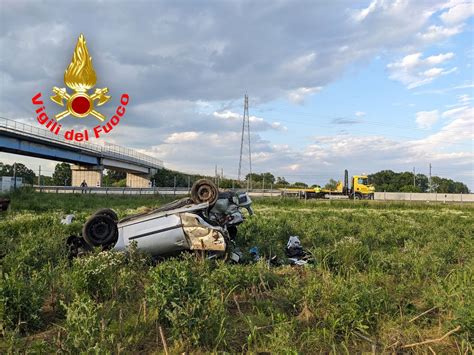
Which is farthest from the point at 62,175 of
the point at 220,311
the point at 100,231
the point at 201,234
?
the point at 220,311

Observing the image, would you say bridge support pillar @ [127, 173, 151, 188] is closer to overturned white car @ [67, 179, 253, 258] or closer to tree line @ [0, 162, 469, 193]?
tree line @ [0, 162, 469, 193]

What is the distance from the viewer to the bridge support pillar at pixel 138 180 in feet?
231

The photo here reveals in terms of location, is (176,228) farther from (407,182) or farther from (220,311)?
(407,182)

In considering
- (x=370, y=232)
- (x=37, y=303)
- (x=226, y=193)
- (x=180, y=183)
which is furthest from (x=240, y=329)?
(x=180, y=183)

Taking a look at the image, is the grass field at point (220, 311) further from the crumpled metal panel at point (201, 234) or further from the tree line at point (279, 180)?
the tree line at point (279, 180)

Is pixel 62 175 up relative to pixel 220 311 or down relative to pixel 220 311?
up

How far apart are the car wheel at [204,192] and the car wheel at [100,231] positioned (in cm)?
133

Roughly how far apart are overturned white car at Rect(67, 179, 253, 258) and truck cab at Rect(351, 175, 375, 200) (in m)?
44.1

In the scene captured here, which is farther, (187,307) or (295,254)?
(295,254)

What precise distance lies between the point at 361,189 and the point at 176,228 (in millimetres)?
45759

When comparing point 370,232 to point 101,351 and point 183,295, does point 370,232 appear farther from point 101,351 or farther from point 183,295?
point 101,351

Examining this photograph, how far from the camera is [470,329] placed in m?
3.20

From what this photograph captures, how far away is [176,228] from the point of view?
5773mm

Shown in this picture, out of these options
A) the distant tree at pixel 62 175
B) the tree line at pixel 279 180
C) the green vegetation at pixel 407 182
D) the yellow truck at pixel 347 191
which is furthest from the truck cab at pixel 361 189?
the distant tree at pixel 62 175
